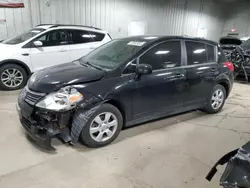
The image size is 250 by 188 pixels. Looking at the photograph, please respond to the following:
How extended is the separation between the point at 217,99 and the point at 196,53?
41.0 inches

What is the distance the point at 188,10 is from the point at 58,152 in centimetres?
1067

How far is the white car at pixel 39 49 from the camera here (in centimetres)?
502

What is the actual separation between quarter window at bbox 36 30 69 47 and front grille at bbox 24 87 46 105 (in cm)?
292

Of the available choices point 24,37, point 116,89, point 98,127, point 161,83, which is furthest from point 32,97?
point 24,37

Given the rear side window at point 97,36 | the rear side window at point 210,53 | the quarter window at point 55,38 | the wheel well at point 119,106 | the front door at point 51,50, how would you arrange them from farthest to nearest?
1. the rear side window at point 97,36
2. the quarter window at point 55,38
3. the front door at point 51,50
4. the rear side window at point 210,53
5. the wheel well at point 119,106

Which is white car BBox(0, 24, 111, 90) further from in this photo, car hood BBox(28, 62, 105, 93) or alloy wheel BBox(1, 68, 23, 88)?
car hood BBox(28, 62, 105, 93)

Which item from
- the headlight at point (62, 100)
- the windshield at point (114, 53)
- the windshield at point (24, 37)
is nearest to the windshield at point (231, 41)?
the windshield at point (114, 53)

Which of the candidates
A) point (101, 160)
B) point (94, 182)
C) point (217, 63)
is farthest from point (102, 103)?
point (217, 63)

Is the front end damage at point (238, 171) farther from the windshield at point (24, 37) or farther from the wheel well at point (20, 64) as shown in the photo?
the windshield at point (24, 37)

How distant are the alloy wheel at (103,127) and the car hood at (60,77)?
1.59ft

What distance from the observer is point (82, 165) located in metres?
2.49

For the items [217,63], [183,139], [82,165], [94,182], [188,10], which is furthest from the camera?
[188,10]

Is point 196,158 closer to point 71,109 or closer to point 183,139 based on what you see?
point 183,139

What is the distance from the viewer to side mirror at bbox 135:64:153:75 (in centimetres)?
288
